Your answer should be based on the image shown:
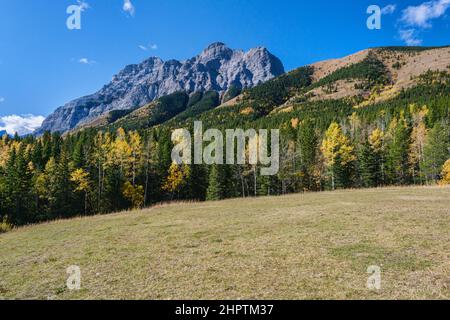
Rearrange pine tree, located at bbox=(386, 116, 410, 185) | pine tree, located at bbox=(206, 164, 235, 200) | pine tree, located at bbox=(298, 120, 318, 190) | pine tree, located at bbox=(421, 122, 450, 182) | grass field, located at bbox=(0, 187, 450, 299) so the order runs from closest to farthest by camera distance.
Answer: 1. grass field, located at bbox=(0, 187, 450, 299)
2. pine tree, located at bbox=(421, 122, 450, 182)
3. pine tree, located at bbox=(206, 164, 235, 200)
4. pine tree, located at bbox=(386, 116, 410, 185)
5. pine tree, located at bbox=(298, 120, 318, 190)

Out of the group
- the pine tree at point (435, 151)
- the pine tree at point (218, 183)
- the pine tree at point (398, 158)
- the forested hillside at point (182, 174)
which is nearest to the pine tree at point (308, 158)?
the forested hillside at point (182, 174)

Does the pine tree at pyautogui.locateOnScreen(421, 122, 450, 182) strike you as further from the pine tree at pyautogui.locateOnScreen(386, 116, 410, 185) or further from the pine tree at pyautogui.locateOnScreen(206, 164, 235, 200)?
the pine tree at pyautogui.locateOnScreen(206, 164, 235, 200)

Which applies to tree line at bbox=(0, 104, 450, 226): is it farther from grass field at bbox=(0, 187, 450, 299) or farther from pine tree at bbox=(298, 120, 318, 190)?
grass field at bbox=(0, 187, 450, 299)

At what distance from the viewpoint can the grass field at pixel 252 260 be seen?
10.9m

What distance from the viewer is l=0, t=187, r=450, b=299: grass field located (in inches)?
431

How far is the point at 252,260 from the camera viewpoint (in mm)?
14445

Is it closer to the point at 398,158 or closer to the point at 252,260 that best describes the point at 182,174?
the point at 398,158

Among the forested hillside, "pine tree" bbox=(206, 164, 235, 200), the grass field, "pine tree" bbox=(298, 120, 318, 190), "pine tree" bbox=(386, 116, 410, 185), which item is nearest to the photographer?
the grass field

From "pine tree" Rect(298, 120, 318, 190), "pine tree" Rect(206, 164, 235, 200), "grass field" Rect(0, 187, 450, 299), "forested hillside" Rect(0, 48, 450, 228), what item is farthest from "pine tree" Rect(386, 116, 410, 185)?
"grass field" Rect(0, 187, 450, 299)

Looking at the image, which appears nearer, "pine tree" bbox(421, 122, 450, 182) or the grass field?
the grass field

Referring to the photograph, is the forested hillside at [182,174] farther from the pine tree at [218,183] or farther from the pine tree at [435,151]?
the pine tree at [218,183]

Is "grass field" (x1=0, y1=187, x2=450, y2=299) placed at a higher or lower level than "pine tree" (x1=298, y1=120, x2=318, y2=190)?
lower
